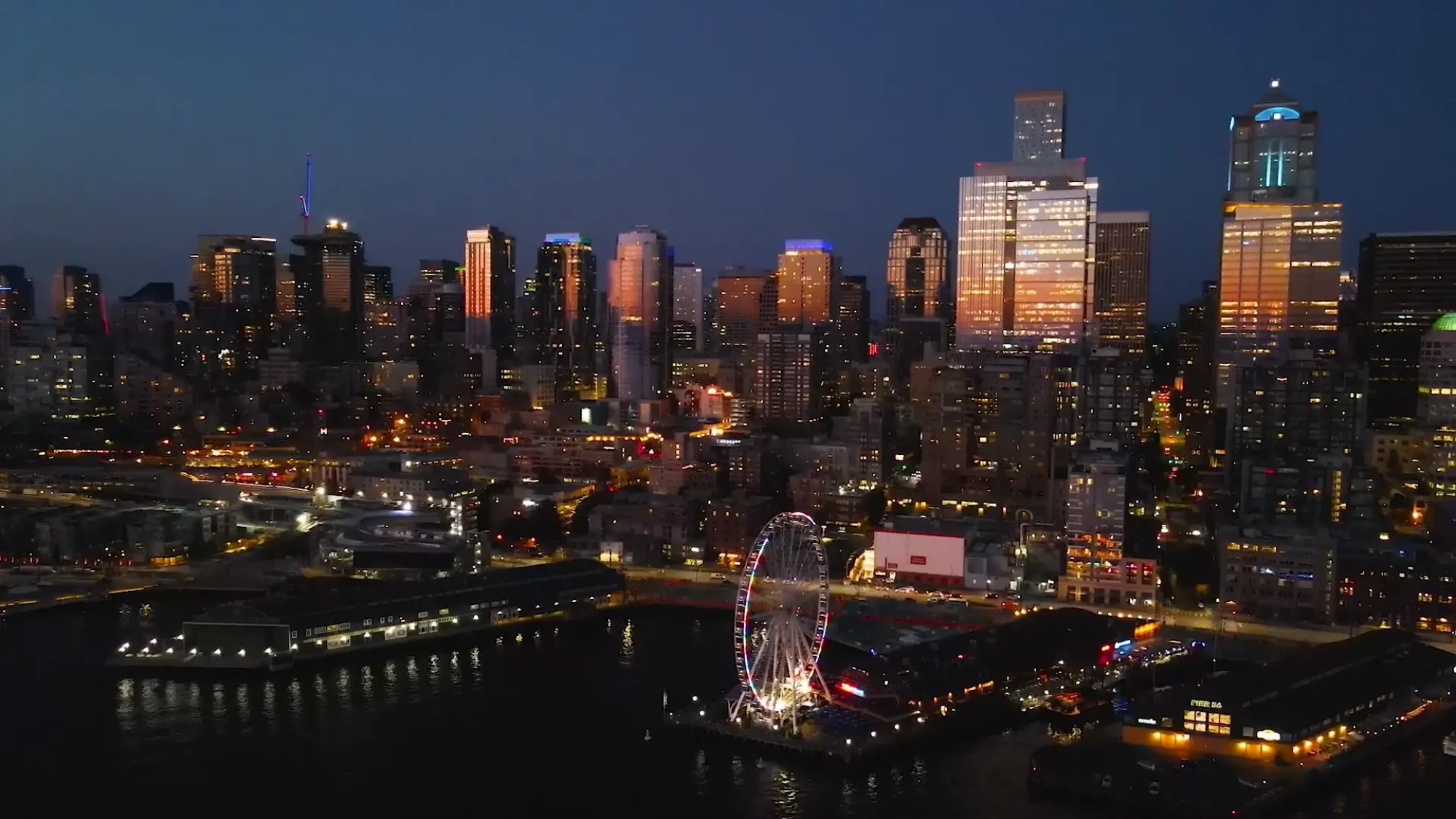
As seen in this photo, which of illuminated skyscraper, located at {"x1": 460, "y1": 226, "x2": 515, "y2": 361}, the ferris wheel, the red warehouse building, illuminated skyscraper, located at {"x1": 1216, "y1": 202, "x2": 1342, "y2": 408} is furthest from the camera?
illuminated skyscraper, located at {"x1": 460, "y1": 226, "x2": 515, "y2": 361}

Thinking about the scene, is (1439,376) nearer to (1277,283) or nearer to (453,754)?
(1277,283)

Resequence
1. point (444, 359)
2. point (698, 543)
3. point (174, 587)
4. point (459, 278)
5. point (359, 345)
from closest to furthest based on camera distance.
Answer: point (174, 587), point (698, 543), point (444, 359), point (359, 345), point (459, 278)

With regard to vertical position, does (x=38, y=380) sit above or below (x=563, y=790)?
above

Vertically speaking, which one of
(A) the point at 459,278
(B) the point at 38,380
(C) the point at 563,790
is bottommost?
(C) the point at 563,790

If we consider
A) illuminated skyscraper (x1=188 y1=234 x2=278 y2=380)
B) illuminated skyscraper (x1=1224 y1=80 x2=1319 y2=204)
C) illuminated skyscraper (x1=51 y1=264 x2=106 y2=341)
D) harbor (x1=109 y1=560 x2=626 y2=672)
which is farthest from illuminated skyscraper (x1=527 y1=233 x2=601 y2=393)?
harbor (x1=109 y1=560 x2=626 y2=672)

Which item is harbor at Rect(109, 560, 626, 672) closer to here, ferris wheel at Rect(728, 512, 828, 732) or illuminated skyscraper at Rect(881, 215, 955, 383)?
ferris wheel at Rect(728, 512, 828, 732)

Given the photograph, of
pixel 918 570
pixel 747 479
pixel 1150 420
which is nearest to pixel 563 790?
pixel 918 570

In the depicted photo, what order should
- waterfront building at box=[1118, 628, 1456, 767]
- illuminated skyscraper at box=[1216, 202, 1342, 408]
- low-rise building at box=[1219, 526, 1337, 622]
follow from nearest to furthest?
waterfront building at box=[1118, 628, 1456, 767], low-rise building at box=[1219, 526, 1337, 622], illuminated skyscraper at box=[1216, 202, 1342, 408]

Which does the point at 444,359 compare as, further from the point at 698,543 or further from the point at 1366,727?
the point at 1366,727
